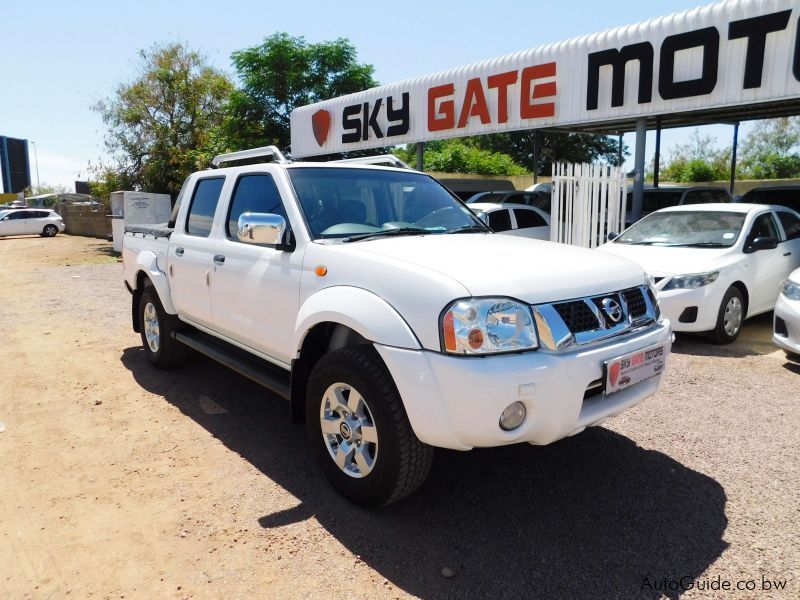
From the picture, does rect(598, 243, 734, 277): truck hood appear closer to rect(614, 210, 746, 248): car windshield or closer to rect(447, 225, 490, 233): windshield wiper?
rect(614, 210, 746, 248): car windshield

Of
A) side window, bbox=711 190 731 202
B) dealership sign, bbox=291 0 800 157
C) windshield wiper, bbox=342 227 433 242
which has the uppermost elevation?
dealership sign, bbox=291 0 800 157

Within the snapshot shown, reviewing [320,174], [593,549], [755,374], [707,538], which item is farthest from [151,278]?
[755,374]

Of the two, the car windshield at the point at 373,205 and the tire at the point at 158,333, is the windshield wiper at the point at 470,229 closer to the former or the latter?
the car windshield at the point at 373,205

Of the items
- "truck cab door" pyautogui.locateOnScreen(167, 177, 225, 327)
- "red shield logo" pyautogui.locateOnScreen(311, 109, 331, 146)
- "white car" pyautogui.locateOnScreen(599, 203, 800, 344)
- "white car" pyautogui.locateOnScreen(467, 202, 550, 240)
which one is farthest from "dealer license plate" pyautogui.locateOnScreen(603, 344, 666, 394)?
"red shield logo" pyautogui.locateOnScreen(311, 109, 331, 146)

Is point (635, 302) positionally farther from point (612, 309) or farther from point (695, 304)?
point (695, 304)

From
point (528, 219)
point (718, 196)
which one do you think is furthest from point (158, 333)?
point (718, 196)

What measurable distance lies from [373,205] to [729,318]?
16.0 ft

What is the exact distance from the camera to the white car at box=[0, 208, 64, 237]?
3106 cm

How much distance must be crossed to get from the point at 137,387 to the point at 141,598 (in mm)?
3168

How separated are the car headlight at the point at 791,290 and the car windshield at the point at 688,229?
117cm

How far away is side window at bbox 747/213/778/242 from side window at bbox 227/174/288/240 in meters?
5.97

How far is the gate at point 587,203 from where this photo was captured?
33.8 feet

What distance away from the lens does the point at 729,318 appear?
679 cm

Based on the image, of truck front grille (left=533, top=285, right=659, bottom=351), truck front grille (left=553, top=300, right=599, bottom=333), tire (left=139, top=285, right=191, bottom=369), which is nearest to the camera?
truck front grille (left=533, top=285, right=659, bottom=351)
